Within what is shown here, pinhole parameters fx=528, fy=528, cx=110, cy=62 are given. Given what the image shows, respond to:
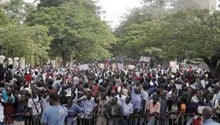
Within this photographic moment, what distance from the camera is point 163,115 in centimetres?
1444

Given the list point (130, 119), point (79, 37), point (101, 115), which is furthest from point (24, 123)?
point (79, 37)

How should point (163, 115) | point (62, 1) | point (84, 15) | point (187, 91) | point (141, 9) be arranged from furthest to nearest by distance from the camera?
point (141, 9)
point (62, 1)
point (84, 15)
point (187, 91)
point (163, 115)

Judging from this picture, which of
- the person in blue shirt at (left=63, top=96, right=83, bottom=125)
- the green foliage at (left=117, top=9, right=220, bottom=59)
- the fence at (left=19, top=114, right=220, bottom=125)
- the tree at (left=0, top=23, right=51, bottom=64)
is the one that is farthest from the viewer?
the tree at (left=0, top=23, right=51, bottom=64)

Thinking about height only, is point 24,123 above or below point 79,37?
below

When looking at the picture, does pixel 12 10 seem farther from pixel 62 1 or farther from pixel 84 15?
pixel 84 15

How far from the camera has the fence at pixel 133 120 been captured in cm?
1352

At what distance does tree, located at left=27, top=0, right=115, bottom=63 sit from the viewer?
49.5 m

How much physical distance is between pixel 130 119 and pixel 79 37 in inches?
1364

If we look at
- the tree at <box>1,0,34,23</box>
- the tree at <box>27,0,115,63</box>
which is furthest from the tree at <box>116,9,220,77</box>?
the tree at <box>1,0,34,23</box>

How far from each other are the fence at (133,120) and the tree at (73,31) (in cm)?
3439

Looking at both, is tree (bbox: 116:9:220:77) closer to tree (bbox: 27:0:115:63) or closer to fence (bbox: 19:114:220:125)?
fence (bbox: 19:114:220:125)

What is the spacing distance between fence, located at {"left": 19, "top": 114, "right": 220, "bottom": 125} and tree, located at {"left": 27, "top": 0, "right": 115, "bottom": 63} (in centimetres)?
3439

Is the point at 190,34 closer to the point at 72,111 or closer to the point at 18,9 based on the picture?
the point at 72,111

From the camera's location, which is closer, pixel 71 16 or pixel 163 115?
pixel 163 115
